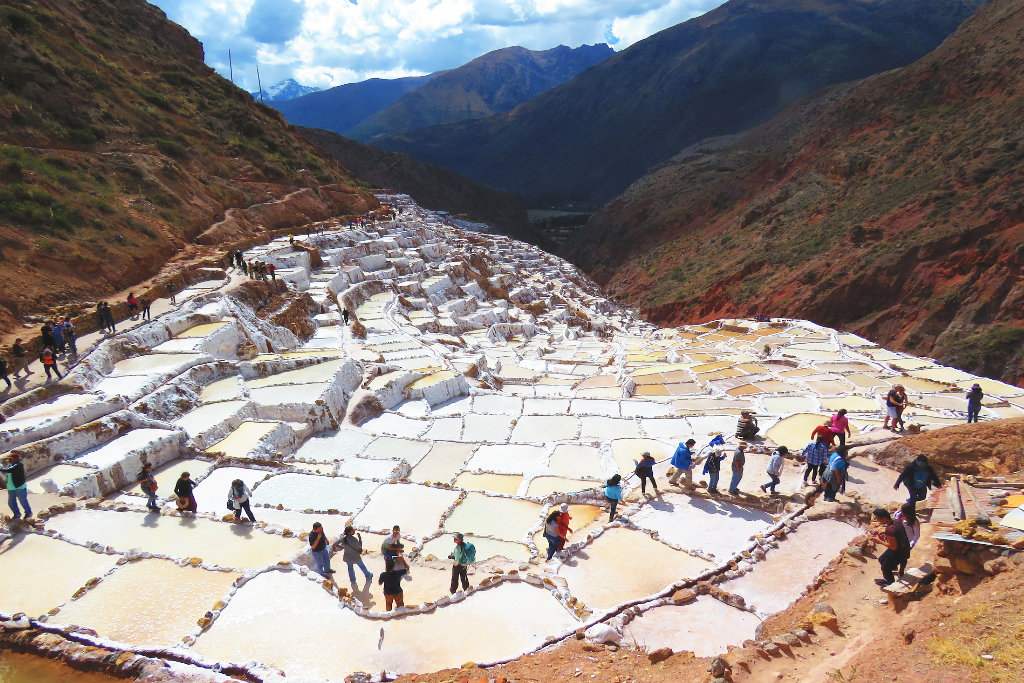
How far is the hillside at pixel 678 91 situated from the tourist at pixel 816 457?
98352 mm

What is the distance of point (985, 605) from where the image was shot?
14.6 ft

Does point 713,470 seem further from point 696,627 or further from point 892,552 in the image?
point 696,627

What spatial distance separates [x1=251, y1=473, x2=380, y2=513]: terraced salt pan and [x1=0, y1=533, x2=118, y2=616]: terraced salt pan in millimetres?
2353

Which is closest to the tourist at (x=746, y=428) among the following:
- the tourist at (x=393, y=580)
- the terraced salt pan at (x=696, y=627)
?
the terraced salt pan at (x=696, y=627)

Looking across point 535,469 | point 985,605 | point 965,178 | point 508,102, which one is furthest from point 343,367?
point 508,102

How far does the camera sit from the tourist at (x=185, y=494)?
7352mm

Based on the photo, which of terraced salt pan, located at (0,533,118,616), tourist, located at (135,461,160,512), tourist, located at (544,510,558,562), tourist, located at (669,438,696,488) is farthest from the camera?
tourist, located at (669,438,696,488)

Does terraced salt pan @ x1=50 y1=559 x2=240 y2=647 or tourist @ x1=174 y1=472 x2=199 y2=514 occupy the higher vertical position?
tourist @ x1=174 y1=472 x2=199 y2=514

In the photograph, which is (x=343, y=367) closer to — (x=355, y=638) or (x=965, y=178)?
(x=355, y=638)

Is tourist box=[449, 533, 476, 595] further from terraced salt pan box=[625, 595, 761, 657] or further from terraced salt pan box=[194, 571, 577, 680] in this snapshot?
terraced salt pan box=[625, 595, 761, 657]

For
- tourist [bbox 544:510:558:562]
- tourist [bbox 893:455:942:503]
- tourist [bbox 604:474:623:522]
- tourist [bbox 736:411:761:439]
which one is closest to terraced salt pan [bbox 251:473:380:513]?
tourist [bbox 544:510:558:562]

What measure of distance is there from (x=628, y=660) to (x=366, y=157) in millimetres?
73986

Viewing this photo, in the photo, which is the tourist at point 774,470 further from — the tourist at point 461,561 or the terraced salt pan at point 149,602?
the terraced salt pan at point 149,602

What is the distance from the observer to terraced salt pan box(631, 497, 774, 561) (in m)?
7.00
